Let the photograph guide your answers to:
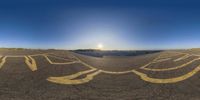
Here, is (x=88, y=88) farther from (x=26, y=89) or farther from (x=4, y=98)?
(x=4, y=98)

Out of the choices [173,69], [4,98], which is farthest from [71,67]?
[173,69]

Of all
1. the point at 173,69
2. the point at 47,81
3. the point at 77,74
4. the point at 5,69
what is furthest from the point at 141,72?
the point at 5,69

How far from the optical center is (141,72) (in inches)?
947

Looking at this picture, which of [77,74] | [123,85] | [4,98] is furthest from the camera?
[77,74]

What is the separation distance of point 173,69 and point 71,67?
1451 cm

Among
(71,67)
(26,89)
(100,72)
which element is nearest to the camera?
(26,89)

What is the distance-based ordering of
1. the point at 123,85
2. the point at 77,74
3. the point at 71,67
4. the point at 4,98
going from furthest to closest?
the point at 71,67, the point at 77,74, the point at 123,85, the point at 4,98

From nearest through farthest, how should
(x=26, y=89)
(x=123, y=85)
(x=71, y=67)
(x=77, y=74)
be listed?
(x=26, y=89) < (x=123, y=85) < (x=77, y=74) < (x=71, y=67)

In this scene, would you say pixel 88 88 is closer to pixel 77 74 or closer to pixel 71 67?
pixel 77 74

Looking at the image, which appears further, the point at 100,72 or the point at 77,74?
the point at 100,72

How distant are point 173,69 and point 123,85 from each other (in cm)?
985

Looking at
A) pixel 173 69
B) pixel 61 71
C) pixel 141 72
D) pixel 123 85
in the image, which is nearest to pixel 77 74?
pixel 61 71

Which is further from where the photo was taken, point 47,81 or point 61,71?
point 61,71

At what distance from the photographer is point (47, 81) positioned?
19.3 metres
